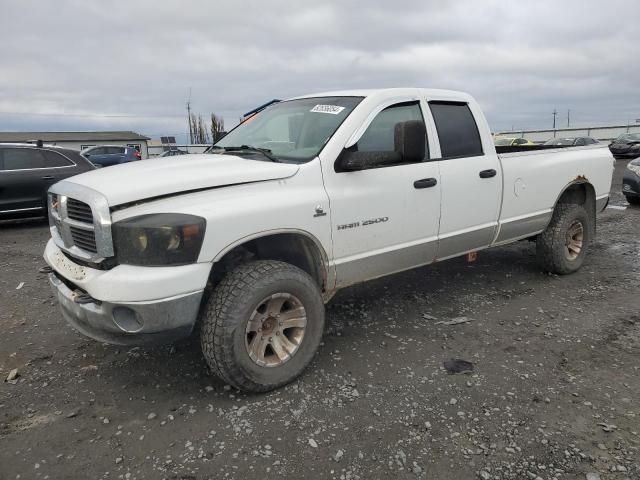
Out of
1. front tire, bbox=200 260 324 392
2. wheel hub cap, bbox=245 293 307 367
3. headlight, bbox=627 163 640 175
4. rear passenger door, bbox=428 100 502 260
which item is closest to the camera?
front tire, bbox=200 260 324 392

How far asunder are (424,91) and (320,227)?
1.67 meters

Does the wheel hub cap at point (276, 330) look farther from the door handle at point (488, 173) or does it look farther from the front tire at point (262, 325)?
the door handle at point (488, 173)

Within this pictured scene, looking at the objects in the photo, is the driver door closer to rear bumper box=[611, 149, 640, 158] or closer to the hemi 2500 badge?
the hemi 2500 badge

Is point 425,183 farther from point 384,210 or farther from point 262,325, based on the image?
point 262,325

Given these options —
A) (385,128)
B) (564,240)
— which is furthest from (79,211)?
(564,240)

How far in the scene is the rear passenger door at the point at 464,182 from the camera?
13.0 ft

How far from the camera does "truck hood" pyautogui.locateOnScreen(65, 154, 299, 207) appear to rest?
271 centimetres

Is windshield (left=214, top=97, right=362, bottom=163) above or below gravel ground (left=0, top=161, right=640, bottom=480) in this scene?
above

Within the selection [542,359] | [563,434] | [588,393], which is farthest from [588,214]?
[563,434]

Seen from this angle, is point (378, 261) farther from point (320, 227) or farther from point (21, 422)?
point (21, 422)

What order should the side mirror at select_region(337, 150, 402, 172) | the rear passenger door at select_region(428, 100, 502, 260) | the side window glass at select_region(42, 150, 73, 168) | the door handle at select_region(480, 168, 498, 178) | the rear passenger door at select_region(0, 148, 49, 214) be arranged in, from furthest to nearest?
the side window glass at select_region(42, 150, 73, 168), the rear passenger door at select_region(0, 148, 49, 214), the door handle at select_region(480, 168, 498, 178), the rear passenger door at select_region(428, 100, 502, 260), the side mirror at select_region(337, 150, 402, 172)

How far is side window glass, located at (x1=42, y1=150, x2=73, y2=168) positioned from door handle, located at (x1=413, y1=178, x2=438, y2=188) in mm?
7909

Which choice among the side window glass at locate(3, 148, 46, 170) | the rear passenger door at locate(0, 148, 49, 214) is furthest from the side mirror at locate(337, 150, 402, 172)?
the side window glass at locate(3, 148, 46, 170)

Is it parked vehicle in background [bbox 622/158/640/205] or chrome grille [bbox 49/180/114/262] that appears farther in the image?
parked vehicle in background [bbox 622/158/640/205]
